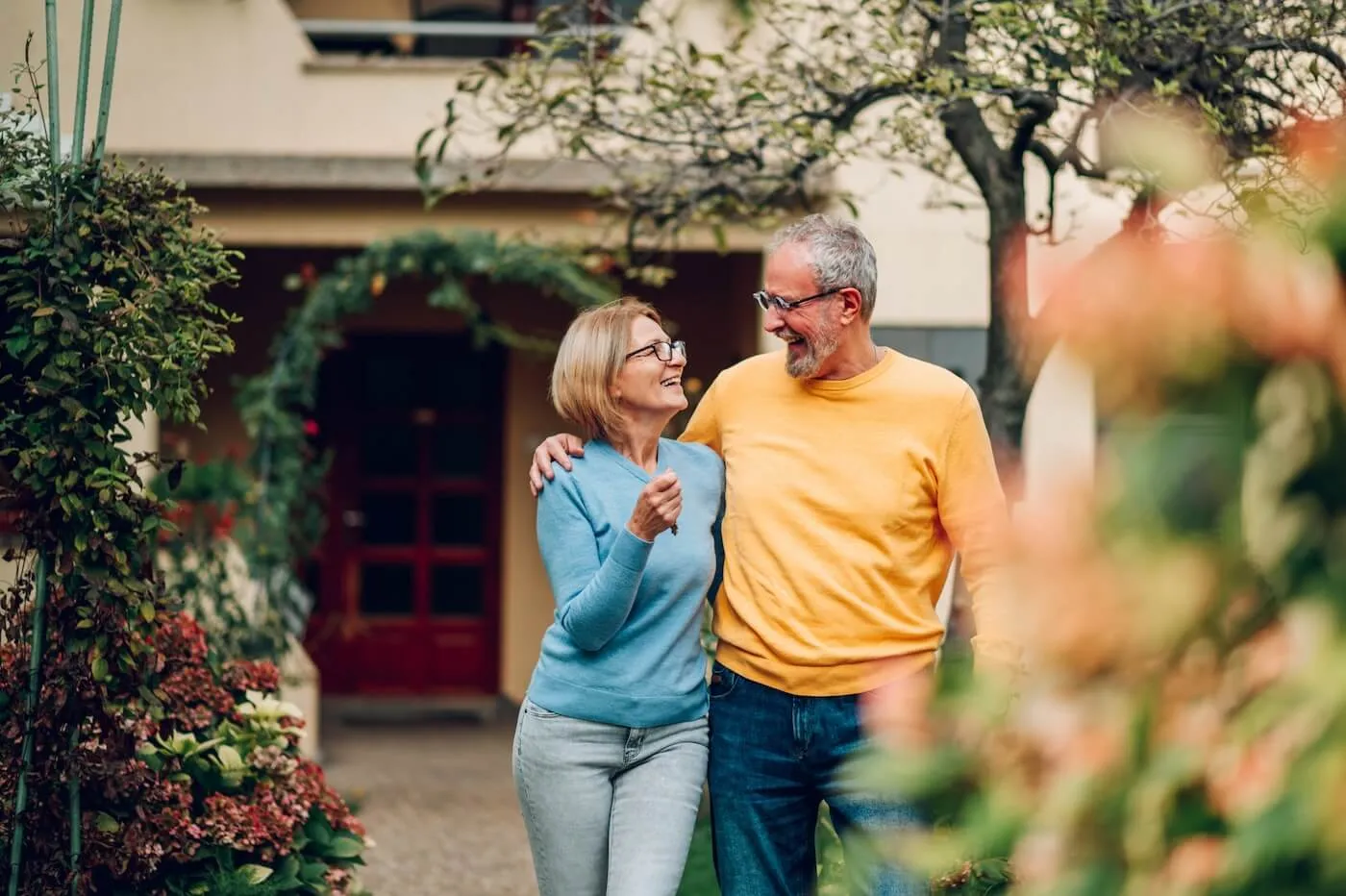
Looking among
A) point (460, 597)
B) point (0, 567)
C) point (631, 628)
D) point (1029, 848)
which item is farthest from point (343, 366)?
point (1029, 848)

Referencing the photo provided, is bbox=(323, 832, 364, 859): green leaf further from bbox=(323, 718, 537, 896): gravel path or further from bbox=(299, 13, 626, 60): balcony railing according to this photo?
bbox=(299, 13, 626, 60): balcony railing

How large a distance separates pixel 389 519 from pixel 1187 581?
12.0 metres

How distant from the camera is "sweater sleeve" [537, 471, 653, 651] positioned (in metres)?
3.23

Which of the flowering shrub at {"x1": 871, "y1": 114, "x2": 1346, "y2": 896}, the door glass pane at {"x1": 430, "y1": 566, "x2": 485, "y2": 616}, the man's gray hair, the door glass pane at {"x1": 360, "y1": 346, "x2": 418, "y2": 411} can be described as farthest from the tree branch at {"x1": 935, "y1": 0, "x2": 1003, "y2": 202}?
the door glass pane at {"x1": 430, "y1": 566, "x2": 485, "y2": 616}

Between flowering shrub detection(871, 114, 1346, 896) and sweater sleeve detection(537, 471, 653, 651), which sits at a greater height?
flowering shrub detection(871, 114, 1346, 896)

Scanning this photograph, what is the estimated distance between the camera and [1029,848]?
1.09 meters

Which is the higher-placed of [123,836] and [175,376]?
[175,376]

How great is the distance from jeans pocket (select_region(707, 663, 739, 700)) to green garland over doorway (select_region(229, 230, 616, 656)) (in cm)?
589

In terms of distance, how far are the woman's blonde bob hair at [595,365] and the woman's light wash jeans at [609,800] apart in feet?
1.92

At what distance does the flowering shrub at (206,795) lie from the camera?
4.22 metres

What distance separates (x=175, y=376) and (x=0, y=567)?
5.84 metres

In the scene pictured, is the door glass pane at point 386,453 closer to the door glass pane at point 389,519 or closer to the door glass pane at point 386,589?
the door glass pane at point 389,519

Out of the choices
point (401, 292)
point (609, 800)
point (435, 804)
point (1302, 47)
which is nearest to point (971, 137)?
point (1302, 47)

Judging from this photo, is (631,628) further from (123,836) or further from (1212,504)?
(1212,504)
